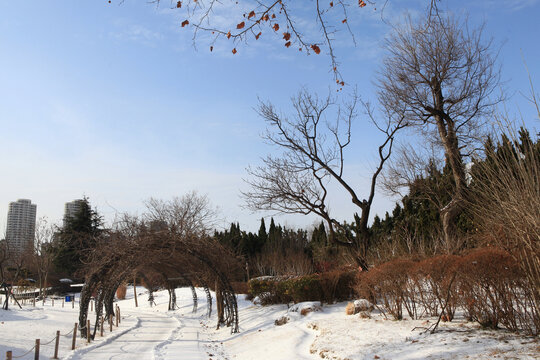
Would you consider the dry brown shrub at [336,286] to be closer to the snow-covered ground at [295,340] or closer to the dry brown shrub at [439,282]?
the snow-covered ground at [295,340]

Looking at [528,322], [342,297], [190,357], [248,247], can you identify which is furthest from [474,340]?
[248,247]

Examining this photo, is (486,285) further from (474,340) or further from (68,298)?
(68,298)

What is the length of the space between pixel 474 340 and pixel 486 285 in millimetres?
1220

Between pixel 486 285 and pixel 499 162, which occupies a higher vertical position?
pixel 499 162

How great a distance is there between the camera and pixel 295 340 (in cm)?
1070

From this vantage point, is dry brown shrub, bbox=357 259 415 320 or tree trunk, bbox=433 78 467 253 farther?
tree trunk, bbox=433 78 467 253

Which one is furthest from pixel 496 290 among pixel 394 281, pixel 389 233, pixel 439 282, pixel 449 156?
pixel 389 233

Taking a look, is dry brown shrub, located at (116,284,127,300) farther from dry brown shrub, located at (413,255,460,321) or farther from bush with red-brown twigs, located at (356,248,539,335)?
dry brown shrub, located at (413,255,460,321)

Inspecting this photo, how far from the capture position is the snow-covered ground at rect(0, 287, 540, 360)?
694 centimetres

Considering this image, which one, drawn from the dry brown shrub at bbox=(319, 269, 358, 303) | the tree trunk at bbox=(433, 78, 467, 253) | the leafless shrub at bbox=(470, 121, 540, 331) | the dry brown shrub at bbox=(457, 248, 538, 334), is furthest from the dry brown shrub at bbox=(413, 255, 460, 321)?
the dry brown shrub at bbox=(319, 269, 358, 303)

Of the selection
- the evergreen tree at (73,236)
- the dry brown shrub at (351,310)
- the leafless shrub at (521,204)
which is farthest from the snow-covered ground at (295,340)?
the evergreen tree at (73,236)

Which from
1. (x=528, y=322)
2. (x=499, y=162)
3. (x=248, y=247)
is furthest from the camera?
(x=248, y=247)

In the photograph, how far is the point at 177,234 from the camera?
15539 mm

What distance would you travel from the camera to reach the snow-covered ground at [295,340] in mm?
6941
